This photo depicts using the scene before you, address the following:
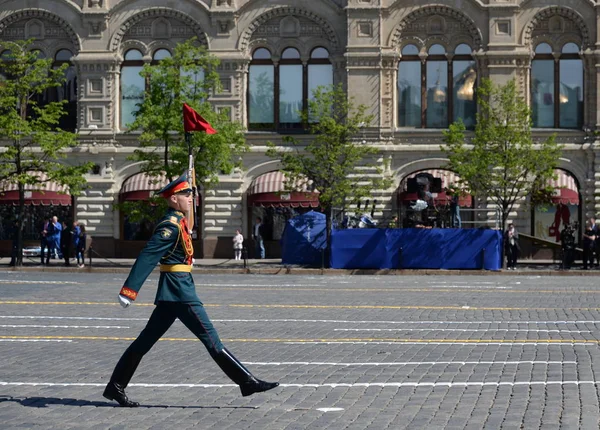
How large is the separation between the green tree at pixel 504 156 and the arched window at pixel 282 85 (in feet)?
25.4

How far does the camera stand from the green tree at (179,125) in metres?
43.5

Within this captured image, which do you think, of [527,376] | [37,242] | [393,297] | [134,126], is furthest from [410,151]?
[527,376]

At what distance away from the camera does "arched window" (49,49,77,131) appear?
168 feet

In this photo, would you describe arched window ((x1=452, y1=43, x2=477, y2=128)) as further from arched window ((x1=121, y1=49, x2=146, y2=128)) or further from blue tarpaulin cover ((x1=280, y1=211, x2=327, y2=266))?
arched window ((x1=121, y1=49, x2=146, y2=128))

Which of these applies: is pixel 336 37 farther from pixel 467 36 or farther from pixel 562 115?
pixel 562 115

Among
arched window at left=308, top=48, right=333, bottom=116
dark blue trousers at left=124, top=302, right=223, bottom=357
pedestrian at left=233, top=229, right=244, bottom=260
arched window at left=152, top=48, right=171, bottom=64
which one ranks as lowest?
pedestrian at left=233, top=229, right=244, bottom=260

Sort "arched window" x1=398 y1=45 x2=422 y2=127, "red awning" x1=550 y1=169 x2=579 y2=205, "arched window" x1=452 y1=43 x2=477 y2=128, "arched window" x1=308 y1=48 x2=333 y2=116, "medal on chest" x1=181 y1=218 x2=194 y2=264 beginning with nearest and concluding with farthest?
"medal on chest" x1=181 y1=218 x2=194 y2=264 < "red awning" x1=550 y1=169 x2=579 y2=205 < "arched window" x1=452 y1=43 x2=477 y2=128 < "arched window" x1=398 y1=45 x2=422 y2=127 < "arched window" x1=308 y1=48 x2=333 y2=116

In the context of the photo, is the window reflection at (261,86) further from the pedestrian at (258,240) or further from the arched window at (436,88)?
the arched window at (436,88)

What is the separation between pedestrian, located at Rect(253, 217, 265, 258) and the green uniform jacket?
37969mm

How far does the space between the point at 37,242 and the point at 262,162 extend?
960cm

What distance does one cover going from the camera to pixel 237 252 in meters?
47.2

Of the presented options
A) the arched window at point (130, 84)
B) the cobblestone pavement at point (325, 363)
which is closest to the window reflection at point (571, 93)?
the arched window at point (130, 84)

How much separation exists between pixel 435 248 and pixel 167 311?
1175 inches

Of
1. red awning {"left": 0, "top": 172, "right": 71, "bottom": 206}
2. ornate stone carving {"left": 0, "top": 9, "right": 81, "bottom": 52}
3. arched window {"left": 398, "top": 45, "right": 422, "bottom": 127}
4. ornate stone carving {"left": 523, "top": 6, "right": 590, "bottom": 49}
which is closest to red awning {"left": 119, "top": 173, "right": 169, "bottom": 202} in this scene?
red awning {"left": 0, "top": 172, "right": 71, "bottom": 206}
